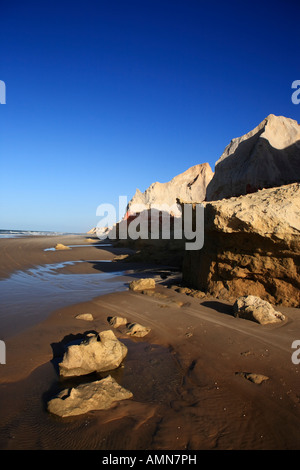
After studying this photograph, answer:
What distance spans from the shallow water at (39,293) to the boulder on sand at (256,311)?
Answer: 3.33 metres

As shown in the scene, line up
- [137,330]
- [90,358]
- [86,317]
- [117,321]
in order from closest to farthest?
[90,358] → [137,330] → [117,321] → [86,317]

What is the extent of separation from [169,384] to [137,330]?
4.37ft

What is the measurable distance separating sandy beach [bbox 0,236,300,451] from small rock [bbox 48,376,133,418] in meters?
0.06

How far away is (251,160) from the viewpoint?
41.3 ft

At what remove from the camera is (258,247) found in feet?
15.4

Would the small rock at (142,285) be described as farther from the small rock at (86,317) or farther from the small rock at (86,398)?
the small rock at (86,398)

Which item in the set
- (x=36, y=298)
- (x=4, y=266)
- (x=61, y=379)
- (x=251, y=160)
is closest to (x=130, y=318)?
(x=61, y=379)

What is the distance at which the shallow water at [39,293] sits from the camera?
432 centimetres

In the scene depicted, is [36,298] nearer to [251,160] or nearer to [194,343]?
[194,343]

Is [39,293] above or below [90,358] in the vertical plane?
below

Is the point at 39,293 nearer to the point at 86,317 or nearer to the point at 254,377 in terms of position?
the point at 86,317

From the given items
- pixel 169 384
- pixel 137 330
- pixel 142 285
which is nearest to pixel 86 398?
pixel 169 384

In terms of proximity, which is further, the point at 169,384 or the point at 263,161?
the point at 263,161

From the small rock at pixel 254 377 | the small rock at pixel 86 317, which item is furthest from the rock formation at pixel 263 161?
the small rock at pixel 254 377
